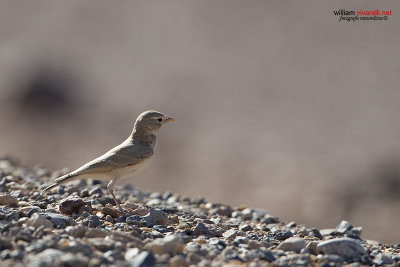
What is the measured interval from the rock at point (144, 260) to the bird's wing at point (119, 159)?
10.9ft

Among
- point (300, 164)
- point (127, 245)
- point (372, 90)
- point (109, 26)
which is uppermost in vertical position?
point (109, 26)

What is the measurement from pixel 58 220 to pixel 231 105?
20853mm

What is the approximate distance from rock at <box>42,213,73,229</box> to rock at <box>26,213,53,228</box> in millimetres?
161

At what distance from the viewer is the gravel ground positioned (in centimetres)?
548

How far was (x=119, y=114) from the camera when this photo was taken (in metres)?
27.8

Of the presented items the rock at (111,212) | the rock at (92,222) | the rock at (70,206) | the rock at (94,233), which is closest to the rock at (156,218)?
the rock at (111,212)

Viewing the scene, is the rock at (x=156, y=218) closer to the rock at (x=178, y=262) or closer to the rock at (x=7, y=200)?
the rock at (x=7, y=200)

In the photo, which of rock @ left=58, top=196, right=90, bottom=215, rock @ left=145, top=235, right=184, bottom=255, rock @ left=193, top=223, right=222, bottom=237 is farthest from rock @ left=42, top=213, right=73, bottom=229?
rock @ left=193, top=223, right=222, bottom=237

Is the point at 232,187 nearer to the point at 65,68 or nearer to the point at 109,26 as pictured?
the point at 65,68

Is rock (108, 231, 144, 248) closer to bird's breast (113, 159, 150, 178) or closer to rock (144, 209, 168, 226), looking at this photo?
rock (144, 209, 168, 226)

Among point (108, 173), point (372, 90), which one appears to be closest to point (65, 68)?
point (372, 90)

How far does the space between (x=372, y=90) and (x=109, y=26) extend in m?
18.1

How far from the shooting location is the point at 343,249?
6.47 m

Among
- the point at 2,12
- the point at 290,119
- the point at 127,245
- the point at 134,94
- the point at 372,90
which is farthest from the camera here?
the point at 2,12
